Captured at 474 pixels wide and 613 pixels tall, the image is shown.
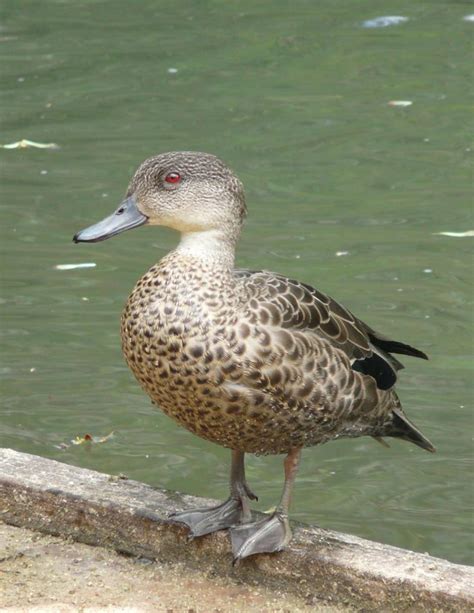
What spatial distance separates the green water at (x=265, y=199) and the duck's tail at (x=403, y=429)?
0.78 m

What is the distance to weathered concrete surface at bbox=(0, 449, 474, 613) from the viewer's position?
412 centimetres

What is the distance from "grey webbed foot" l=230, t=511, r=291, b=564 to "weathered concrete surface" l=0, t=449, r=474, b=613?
5 centimetres

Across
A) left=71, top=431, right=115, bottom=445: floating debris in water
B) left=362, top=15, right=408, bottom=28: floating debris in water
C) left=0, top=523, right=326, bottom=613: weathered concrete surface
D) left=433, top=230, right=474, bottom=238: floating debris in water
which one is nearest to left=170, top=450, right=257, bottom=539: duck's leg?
left=0, top=523, right=326, bottom=613: weathered concrete surface

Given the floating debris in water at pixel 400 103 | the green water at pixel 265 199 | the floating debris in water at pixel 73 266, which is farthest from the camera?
the floating debris in water at pixel 400 103

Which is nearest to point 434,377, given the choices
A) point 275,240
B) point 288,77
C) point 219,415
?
point 275,240

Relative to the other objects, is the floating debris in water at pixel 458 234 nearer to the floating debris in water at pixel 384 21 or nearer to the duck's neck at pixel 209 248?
the duck's neck at pixel 209 248

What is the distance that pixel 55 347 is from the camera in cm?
728

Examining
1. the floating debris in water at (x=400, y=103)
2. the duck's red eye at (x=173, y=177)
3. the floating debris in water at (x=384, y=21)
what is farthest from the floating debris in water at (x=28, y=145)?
the duck's red eye at (x=173, y=177)

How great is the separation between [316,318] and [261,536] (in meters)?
0.72

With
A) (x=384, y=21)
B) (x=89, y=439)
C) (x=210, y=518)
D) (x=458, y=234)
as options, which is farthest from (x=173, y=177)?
(x=384, y=21)

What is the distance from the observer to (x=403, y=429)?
494cm

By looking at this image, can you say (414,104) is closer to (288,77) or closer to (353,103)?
(353,103)

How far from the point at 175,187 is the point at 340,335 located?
2.40ft

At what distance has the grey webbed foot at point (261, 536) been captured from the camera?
14.2 ft
